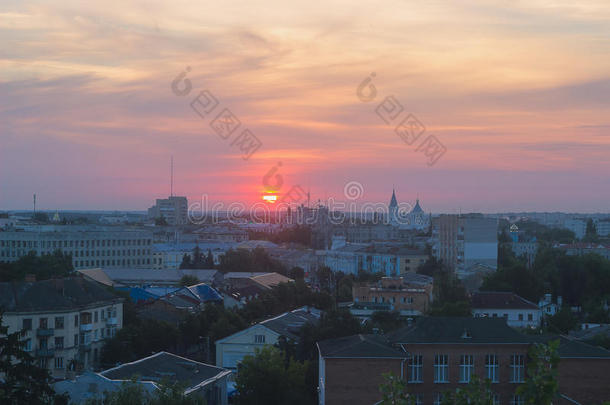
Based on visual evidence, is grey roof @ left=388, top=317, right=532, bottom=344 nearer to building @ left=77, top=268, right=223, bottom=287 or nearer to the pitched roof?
the pitched roof

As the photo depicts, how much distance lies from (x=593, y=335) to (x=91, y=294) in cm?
1493

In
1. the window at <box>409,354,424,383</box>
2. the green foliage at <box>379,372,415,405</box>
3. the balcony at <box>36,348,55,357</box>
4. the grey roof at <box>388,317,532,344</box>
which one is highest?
the green foliage at <box>379,372,415,405</box>

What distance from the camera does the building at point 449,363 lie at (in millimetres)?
17094

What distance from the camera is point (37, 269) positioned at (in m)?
40.6

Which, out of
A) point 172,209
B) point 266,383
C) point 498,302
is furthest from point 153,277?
point 172,209

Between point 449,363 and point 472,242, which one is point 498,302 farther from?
point 472,242

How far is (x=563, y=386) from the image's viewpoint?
1738cm

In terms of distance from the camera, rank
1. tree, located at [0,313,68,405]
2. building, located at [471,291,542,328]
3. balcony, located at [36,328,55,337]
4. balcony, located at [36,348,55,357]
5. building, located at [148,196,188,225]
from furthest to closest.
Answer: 1. building, located at [148,196,188,225]
2. building, located at [471,291,542,328]
3. balcony, located at [36,328,55,337]
4. balcony, located at [36,348,55,357]
5. tree, located at [0,313,68,405]

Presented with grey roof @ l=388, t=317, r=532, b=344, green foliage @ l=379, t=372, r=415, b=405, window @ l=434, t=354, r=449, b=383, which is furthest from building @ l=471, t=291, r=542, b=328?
green foliage @ l=379, t=372, r=415, b=405

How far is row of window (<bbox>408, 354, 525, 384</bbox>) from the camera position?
691 inches

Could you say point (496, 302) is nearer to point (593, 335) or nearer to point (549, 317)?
point (549, 317)

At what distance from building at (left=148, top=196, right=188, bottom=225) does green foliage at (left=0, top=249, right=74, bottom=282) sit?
398ft

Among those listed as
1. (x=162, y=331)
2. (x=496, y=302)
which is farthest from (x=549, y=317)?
(x=162, y=331)

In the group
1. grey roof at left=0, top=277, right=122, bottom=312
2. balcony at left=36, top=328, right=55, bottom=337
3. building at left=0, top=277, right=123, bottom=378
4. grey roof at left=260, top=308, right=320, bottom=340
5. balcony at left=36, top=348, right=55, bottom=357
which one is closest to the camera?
balcony at left=36, top=348, right=55, bottom=357
